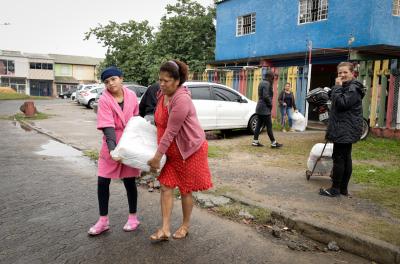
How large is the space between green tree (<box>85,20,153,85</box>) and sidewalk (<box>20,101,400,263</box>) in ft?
69.9

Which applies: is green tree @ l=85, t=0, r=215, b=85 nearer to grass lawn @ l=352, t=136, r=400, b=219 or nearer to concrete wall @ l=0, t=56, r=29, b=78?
grass lawn @ l=352, t=136, r=400, b=219

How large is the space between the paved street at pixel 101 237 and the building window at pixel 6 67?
5527 centimetres

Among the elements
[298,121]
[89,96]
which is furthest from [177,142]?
[89,96]

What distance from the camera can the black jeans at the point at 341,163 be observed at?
16.2 ft

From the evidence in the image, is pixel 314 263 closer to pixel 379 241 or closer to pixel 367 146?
pixel 379 241

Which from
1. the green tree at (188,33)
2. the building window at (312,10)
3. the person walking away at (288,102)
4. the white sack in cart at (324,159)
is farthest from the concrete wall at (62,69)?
the white sack in cart at (324,159)

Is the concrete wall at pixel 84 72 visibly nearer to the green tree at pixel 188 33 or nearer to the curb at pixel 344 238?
the green tree at pixel 188 33

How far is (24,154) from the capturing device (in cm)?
845

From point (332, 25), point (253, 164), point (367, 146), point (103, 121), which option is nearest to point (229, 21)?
point (332, 25)

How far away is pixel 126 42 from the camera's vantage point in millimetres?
30562

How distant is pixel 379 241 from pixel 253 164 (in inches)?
151

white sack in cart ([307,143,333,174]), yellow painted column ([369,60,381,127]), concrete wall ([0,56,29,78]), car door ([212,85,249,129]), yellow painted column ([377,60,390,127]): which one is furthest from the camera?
concrete wall ([0,56,29,78])

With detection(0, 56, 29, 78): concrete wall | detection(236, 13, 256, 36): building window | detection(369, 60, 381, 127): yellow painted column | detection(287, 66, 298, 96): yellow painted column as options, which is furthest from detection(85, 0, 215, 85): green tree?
detection(0, 56, 29, 78): concrete wall

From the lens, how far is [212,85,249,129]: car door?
10859mm
